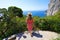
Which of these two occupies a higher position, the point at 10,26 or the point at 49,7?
the point at 10,26

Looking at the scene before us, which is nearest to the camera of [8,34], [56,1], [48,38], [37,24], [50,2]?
[48,38]

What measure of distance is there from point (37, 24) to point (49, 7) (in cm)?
5187

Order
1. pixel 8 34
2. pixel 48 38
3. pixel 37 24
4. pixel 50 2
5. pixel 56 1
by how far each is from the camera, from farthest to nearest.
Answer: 1. pixel 50 2
2. pixel 56 1
3. pixel 37 24
4. pixel 8 34
5. pixel 48 38

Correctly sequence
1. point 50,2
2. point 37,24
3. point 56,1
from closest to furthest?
point 37,24, point 56,1, point 50,2

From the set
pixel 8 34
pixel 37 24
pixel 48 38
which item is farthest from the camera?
pixel 37 24

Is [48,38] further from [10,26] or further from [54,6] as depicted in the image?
[54,6]

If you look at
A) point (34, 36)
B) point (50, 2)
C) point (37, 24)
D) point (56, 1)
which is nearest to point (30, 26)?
point (34, 36)

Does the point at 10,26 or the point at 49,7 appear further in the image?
the point at 49,7

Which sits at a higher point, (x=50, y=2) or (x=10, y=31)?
(x=10, y=31)

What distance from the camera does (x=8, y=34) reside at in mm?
14266

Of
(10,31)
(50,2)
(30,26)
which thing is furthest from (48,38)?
(50,2)

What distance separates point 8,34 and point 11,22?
3.48 feet

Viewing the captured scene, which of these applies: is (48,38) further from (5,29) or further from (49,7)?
(49,7)

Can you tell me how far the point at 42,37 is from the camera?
41.9 feet
